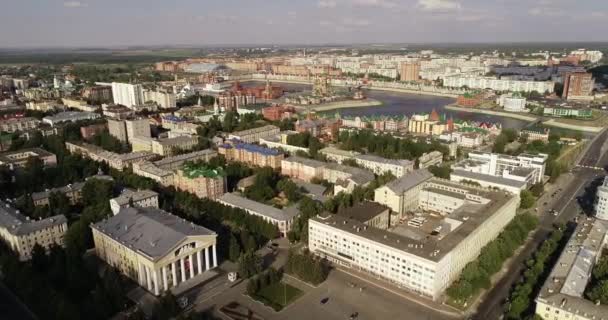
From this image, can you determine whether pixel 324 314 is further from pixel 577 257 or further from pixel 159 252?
pixel 577 257

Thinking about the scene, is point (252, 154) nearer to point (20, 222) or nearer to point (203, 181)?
point (203, 181)

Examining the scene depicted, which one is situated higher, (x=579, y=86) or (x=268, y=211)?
(x=579, y=86)

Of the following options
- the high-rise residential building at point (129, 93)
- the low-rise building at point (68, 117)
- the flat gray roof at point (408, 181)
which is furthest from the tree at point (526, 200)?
the high-rise residential building at point (129, 93)

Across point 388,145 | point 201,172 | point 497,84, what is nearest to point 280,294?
point 201,172

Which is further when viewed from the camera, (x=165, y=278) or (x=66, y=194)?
(x=66, y=194)

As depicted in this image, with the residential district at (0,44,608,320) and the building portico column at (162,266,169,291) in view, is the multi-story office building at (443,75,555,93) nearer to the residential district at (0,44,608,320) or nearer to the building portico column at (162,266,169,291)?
the residential district at (0,44,608,320)

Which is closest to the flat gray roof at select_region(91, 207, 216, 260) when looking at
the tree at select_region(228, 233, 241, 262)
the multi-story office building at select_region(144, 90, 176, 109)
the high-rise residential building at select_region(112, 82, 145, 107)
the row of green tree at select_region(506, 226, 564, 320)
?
the tree at select_region(228, 233, 241, 262)

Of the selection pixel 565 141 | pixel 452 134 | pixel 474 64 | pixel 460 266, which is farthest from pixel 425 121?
pixel 474 64
